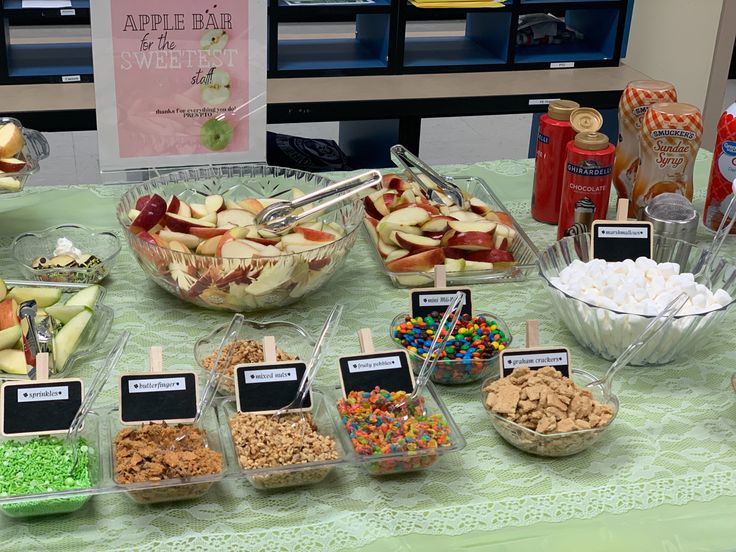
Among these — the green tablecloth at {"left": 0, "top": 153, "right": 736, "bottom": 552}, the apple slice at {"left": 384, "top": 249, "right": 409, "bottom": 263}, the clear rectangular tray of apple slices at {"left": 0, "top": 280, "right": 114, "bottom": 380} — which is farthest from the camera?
the apple slice at {"left": 384, "top": 249, "right": 409, "bottom": 263}

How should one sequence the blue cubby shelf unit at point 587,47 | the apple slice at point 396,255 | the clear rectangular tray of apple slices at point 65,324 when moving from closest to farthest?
the clear rectangular tray of apple slices at point 65,324 → the apple slice at point 396,255 → the blue cubby shelf unit at point 587,47

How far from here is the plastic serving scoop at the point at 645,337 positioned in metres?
1.16

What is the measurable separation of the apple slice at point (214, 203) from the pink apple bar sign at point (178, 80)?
18 cm

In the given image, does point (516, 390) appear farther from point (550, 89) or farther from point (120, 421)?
point (550, 89)

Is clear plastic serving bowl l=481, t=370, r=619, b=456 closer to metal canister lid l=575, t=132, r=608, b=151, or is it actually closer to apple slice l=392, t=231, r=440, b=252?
apple slice l=392, t=231, r=440, b=252

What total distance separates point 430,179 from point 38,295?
0.74m

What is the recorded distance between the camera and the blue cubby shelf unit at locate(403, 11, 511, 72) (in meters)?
3.22

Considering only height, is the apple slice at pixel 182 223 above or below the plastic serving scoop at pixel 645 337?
above

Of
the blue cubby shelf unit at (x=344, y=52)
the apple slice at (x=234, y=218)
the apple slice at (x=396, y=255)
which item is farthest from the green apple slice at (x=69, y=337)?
the blue cubby shelf unit at (x=344, y=52)

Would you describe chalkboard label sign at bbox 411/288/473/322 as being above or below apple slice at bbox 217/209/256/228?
below

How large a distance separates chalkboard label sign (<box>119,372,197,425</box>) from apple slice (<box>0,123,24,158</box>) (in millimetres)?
570

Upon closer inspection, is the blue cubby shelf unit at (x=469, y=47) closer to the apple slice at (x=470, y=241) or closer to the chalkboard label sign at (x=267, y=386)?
the apple slice at (x=470, y=241)

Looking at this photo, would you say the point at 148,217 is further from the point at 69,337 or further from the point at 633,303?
the point at 633,303

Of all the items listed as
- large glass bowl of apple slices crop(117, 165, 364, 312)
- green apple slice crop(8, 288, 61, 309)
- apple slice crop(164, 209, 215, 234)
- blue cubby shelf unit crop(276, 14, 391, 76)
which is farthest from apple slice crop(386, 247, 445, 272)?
blue cubby shelf unit crop(276, 14, 391, 76)
